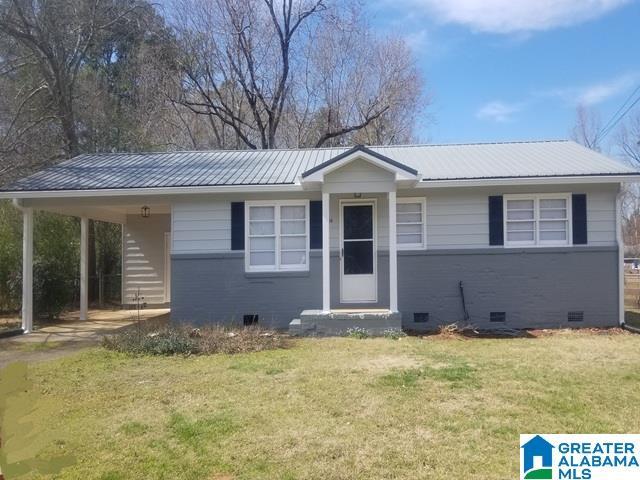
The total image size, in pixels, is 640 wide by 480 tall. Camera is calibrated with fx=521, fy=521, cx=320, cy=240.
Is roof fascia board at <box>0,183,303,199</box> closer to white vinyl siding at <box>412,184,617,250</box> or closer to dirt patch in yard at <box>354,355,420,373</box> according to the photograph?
white vinyl siding at <box>412,184,617,250</box>

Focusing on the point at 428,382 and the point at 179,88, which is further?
the point at 179,88

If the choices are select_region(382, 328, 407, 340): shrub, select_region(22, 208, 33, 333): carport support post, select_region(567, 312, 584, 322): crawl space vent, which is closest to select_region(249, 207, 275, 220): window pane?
select_region(382, 328, 407, 340): shrub

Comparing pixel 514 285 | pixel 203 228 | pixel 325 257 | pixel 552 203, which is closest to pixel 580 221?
pixel 552 203

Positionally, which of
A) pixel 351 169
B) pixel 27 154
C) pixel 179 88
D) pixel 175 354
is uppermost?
pixel 179 88

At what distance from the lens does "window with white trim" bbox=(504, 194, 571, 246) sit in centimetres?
1102

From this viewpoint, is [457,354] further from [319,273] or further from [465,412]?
[319,273]

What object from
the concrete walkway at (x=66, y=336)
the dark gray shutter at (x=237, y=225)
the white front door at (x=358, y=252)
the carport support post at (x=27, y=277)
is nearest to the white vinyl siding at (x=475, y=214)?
the white front door at (x=358, y=252)

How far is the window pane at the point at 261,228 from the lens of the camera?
36.8 ft

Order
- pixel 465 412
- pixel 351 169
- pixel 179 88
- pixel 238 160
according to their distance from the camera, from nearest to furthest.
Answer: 1. pixel 465 412
2. pixel 351 169
3. pixel 238 160
4. pixel 179 88

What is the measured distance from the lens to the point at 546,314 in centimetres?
1096

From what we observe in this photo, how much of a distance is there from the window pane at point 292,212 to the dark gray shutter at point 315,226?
0.83 feet

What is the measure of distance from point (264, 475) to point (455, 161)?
998cm

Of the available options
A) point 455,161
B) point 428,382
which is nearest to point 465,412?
point 428,382

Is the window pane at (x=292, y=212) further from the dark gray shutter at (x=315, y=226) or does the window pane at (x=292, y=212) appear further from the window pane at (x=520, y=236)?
the window pane at (x=520, y=236)
